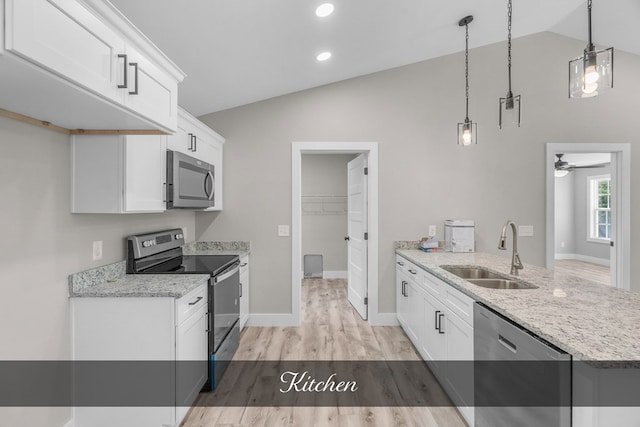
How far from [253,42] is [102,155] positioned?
1340mm

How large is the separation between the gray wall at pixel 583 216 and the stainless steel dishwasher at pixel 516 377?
26.2 ft

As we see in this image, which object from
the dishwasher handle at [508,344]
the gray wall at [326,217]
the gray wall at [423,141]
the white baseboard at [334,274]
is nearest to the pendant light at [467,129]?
the gray wall at [423,141]

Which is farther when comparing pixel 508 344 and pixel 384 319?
pixel 384 319

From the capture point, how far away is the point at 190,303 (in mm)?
2062

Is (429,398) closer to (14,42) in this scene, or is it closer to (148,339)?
(148,339)

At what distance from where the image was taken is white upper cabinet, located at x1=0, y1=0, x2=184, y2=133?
3.33 ft

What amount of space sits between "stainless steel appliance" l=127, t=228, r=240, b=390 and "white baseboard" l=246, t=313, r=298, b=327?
67 cm

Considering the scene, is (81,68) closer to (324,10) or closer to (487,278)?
(324,10)

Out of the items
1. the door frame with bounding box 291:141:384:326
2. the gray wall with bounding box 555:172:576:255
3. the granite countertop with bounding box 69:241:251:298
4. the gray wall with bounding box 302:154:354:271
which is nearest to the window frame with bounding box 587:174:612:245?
the gray wall with bounding box 555:172:576:255

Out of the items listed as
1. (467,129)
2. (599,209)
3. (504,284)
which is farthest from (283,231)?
(599,209)

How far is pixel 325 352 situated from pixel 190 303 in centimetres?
149

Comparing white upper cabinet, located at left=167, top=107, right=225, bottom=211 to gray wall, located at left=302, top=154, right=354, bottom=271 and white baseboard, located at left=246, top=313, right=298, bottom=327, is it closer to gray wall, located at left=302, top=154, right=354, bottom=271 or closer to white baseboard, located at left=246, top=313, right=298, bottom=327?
white baseboard, located at left=246, top=313, right=298, bottom=327

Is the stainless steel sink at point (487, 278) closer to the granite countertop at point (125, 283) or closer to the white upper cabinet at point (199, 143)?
the granite countertop at point (125, 283)

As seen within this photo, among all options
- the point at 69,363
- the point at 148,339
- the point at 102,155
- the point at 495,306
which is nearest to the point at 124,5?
the point at 102,155
